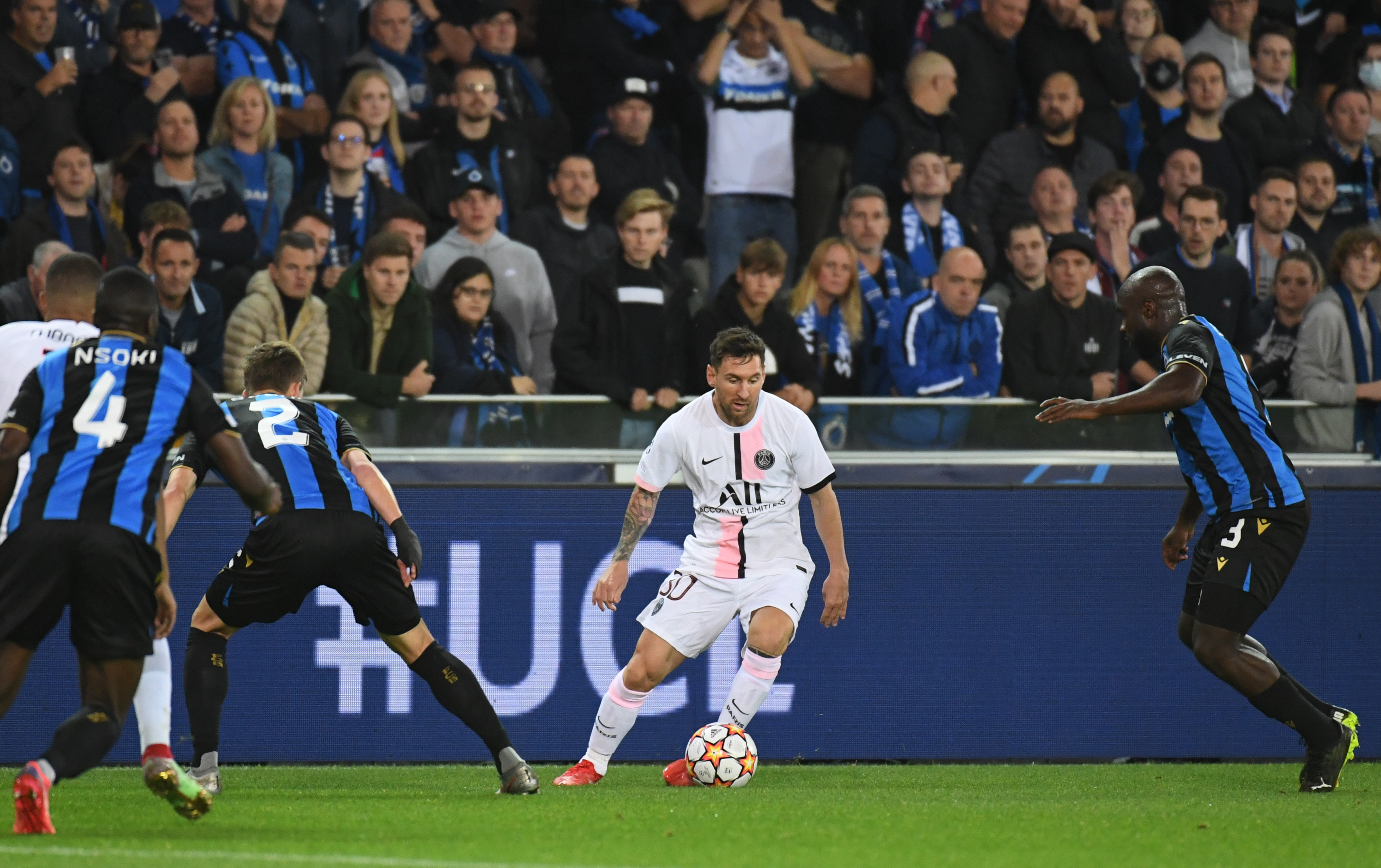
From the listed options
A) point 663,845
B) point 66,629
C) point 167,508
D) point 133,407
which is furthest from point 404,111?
point 663,845

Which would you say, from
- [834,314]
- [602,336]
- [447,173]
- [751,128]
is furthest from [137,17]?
[834,314]

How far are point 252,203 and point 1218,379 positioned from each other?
20.9 ft

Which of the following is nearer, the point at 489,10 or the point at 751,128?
the point at 751,128

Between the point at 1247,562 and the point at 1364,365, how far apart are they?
10.9ft

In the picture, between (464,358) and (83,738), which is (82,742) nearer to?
(83,738)

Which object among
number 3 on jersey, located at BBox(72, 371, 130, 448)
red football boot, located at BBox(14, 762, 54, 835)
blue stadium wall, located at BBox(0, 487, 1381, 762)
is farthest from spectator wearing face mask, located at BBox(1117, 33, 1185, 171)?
red football boot, located at BBox(14, 762, 54, 835)

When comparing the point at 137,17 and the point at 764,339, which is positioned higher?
the point at 137,17

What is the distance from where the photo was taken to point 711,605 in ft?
25.2

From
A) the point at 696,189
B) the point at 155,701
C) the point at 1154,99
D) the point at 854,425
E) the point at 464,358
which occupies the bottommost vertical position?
the point at 155,701

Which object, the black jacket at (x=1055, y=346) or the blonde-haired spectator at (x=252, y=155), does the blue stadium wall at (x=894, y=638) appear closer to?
the black jacket at (x=1055, y=346)

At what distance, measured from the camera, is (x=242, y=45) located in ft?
37.1

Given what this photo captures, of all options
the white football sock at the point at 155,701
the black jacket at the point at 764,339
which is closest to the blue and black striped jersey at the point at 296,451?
the white football sock at the point at 155,701

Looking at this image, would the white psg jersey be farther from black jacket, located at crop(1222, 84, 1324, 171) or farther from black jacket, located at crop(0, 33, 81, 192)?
black jacket, located at crop(1222, 84, 1324, 171)

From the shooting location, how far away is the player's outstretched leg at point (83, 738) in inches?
212
